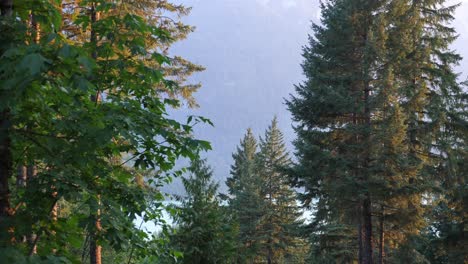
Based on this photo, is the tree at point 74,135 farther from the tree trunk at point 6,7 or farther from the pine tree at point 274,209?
the pine tree at point 274,209

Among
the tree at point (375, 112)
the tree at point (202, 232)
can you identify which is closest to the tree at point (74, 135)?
the tree at point (202, 232)

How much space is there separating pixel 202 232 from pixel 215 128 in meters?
4.32

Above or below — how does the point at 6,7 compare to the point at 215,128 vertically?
below

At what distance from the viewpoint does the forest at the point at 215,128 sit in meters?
2.85

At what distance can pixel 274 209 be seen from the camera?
30.1 meters

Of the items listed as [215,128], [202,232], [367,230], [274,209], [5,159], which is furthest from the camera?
[274,209]

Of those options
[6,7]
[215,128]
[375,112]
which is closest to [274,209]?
[375,112]

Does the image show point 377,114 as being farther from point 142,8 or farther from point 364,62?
point 142,8

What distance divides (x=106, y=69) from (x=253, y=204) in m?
26.7

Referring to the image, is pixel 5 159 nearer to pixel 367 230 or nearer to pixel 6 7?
pixel 6 7

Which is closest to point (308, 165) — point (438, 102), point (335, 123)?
point (335, 123)

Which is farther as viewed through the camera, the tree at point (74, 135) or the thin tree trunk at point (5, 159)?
the thin tree trunk at point (5, 159)

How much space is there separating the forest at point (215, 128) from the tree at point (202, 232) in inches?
1.4

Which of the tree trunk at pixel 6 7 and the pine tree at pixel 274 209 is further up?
the pine tree at pixel 274 209
